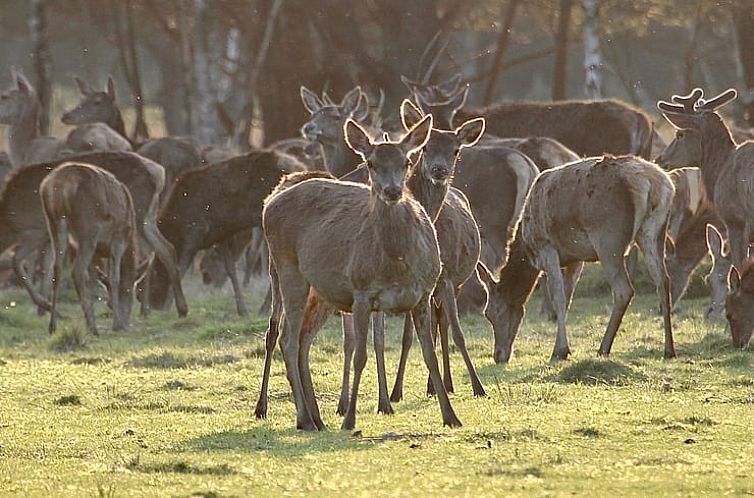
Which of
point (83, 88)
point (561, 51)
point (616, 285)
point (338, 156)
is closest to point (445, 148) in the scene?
point (616, 285)

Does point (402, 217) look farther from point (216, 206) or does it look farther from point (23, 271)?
point (216, 206)

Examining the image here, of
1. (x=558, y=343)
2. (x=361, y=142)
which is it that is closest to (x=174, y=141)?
(x=558, y=343)

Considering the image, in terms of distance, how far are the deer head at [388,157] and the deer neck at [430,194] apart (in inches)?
60.5

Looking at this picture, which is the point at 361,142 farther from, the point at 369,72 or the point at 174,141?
the point at 369,72

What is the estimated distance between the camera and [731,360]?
1208 centimetres

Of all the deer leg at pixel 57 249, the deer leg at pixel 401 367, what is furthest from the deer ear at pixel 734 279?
the deer leg at pixel 57 249

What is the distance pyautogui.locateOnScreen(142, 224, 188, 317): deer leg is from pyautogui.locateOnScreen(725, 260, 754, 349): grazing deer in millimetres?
6838

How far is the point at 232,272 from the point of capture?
1836 cm

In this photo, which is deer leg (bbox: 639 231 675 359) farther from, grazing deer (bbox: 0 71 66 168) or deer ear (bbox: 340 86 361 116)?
grazing deer (bbox: 0 71 66 168)

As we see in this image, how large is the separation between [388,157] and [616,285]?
415 cm

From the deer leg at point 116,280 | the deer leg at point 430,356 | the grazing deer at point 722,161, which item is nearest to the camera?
the deer leg at point 430,356

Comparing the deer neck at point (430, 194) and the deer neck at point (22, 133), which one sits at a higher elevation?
the deer neck at point (22, 133)

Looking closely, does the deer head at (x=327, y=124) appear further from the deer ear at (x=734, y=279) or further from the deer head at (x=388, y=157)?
the deer head at (x=388, y=157)

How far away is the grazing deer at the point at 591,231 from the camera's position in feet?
40.3
